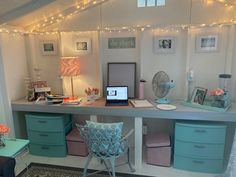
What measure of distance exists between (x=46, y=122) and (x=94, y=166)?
0.90m

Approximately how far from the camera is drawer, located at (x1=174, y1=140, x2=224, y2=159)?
2.38m

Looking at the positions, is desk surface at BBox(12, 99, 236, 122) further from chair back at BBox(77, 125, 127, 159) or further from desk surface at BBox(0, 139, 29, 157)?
desk surface at BBox(0, 139, 29, 157)

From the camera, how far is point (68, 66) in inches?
111

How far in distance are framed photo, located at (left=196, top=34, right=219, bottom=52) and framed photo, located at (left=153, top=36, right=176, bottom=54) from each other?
325mm

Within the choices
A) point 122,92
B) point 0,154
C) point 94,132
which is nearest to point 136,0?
point 122,92

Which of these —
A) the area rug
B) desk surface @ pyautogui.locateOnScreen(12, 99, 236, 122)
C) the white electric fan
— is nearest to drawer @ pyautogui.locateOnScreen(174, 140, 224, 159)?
desk surface @ pyautogui.locateOnScreen(12, 99, 236, 122)

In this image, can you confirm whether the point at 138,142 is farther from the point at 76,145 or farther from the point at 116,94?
the point at 76,145

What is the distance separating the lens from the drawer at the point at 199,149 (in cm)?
238

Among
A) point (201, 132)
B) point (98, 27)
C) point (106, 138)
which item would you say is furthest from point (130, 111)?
point (98, 27)

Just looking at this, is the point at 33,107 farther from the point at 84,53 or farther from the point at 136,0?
the point at 136,0

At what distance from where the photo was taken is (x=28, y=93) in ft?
9.73

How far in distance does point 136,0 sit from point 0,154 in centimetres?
249

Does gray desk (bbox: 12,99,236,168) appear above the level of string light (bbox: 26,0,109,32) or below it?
below

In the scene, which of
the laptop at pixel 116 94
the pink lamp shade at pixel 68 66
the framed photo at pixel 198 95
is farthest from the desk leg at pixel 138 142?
the pink lamp shade at pixel 68 66
